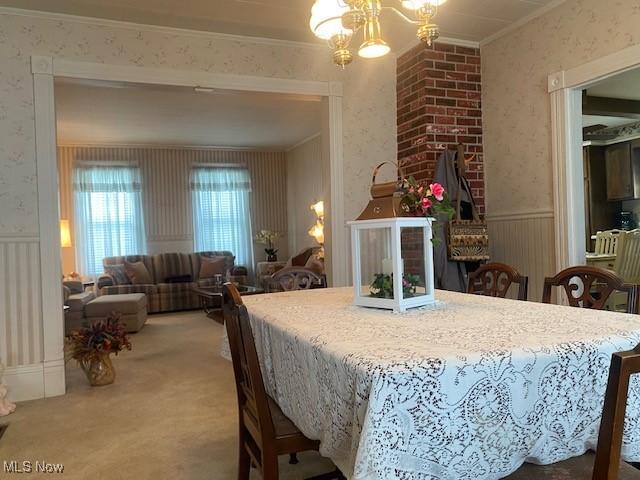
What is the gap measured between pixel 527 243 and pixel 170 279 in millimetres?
5290

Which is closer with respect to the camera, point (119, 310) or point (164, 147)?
point (119, 310)

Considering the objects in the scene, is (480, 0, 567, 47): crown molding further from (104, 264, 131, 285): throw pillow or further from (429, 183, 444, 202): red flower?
(104, 264, 131, 285): throw pillow

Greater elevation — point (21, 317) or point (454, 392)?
point (454, 392)

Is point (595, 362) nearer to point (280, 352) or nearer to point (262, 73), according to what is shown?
point (280, 352)

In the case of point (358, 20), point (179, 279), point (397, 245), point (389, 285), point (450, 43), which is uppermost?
point (450, 43)

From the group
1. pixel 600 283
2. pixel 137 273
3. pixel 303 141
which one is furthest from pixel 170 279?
pixel 600 283

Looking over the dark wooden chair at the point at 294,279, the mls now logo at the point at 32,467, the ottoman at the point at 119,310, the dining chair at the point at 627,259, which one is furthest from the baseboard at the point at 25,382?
Result: the dining chair at the point at 627,259

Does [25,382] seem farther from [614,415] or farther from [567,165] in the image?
[567,165]

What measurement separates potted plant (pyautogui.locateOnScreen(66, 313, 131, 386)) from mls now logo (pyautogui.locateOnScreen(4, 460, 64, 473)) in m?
1.19

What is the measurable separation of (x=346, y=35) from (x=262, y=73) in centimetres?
196

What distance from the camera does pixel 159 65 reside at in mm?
3508

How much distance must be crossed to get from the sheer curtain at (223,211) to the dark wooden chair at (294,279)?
579 centimetres

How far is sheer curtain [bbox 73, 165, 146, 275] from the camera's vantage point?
7523 mm

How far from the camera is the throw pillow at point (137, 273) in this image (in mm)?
7035
